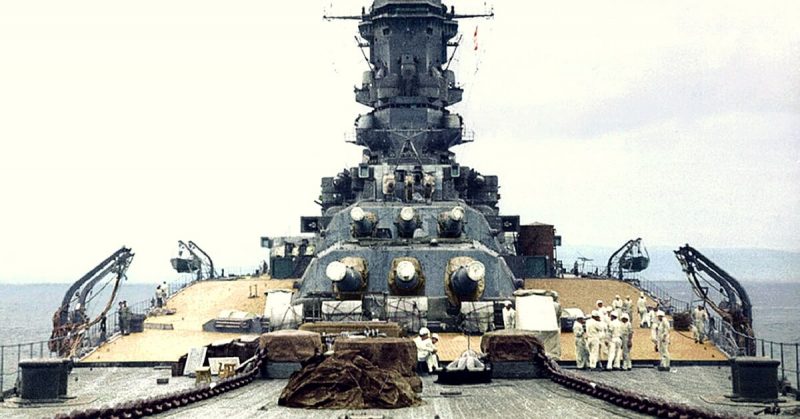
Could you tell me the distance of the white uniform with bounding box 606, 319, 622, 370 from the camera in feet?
49.5

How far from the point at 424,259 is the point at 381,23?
9.54 metres

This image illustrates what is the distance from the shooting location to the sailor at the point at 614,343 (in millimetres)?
15078

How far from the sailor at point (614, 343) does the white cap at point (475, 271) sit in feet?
10.6

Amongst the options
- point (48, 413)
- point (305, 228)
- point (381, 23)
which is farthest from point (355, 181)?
point (48, 413)

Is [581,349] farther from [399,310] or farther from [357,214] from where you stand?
[357,214]

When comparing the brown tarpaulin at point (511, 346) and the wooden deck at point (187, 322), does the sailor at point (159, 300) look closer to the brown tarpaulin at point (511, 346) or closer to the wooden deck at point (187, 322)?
the wooden deck at point (187, 322)

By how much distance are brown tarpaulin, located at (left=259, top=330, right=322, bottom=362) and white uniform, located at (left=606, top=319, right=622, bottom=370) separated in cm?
476

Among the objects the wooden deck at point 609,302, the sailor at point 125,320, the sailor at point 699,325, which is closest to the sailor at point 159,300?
the sailor at point 125,320

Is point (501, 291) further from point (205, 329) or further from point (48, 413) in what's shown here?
point (48, 413)

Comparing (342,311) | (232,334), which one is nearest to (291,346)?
(342,311)

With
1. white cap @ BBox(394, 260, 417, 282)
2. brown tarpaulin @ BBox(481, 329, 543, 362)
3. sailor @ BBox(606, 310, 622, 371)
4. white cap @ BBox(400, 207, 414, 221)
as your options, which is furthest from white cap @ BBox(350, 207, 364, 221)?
brown tarpaulin @ BBox(481, 329, 543, 362)

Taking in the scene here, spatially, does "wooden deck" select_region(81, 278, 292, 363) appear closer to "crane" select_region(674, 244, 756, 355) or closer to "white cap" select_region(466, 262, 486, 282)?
"white cap" select_region(466, 262, 486, 282)

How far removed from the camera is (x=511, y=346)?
13.4 m

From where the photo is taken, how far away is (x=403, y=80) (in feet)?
84.7
